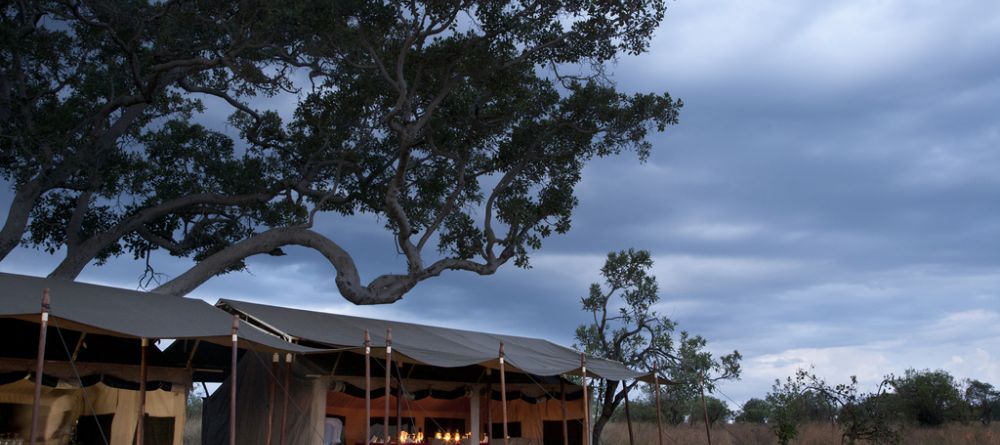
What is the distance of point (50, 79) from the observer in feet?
44.7

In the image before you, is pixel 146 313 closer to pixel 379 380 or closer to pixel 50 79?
pixel 379 380

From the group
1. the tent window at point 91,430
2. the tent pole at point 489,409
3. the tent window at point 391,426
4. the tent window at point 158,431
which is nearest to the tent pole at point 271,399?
the tent window at point 158,431

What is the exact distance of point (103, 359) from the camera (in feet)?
30.2

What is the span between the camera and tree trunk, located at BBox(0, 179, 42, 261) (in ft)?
39.6

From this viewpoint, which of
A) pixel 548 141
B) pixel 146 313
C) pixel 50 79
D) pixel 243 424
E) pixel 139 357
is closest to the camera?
pixel 146 313

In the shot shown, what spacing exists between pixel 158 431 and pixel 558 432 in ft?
22.8

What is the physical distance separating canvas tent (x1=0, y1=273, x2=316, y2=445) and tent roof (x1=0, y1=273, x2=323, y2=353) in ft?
0.04

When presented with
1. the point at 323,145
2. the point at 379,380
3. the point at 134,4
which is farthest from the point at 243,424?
the point at 134,4

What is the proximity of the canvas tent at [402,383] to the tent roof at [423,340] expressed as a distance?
19 mm

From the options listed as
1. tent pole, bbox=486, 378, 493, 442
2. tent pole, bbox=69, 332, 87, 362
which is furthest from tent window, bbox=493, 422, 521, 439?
tent pole, bbox=69, 332, 87, 362

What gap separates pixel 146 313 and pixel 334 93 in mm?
6228

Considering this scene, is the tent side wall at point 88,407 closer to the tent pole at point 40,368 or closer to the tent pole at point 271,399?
the tent pole at point 271,399

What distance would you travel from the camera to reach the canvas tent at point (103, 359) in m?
8.11

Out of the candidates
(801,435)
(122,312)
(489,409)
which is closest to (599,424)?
(801,435)
